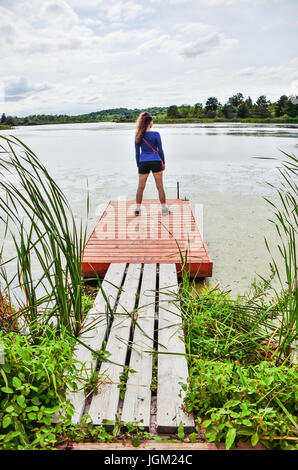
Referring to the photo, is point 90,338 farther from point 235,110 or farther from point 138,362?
point 235,110

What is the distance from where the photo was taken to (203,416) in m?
1.38

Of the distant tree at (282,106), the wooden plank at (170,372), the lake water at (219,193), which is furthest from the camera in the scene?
the distant tree at (282,106)

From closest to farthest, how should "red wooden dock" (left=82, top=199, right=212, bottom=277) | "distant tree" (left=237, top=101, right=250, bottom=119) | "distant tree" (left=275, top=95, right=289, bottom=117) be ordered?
"red wooden dock" (left=82, top=199, right=212, bottom=277) < "distant tree" (left=275, top=95, right=289, bottom=117) < "distant tree" (left=237, top=101, right=250, bottom=119)

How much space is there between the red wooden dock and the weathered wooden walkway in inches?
18.4

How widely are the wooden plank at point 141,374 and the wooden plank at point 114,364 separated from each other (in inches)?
2.1

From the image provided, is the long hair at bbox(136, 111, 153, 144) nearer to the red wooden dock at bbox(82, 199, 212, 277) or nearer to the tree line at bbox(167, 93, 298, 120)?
the red wooden dock at bbox(82, 199, 212, 277)

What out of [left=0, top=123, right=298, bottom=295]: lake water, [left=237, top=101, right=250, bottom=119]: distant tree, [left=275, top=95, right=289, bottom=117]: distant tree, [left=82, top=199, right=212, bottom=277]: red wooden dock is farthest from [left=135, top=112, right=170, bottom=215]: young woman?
[left=237, top=101, right=250, bottom=119]: distant tree

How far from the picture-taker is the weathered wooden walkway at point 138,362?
4.50ft

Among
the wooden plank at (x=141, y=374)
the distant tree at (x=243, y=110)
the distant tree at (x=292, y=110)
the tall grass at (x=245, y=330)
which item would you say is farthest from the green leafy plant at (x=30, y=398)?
the distant tree at (x=243, y=110)

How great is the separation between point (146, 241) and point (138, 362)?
2095mm

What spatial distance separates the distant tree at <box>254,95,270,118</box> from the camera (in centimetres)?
5306

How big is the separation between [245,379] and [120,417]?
22.3 inches

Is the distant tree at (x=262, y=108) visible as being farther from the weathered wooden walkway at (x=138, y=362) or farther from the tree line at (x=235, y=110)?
the weathered wooden walkway at (x=138, y=362)

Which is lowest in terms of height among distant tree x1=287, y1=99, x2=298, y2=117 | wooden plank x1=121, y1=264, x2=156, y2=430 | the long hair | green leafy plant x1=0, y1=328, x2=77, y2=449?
wooden plank x1=121, y1=264, x2=156, y2=430
